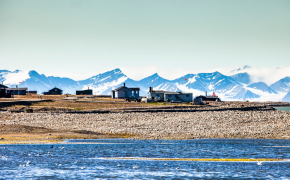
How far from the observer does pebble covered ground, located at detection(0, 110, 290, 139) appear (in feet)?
165

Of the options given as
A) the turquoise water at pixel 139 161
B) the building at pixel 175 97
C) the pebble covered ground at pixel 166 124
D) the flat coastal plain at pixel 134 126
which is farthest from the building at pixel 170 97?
the turquoise water at pixel 139 161

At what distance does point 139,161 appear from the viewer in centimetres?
3184

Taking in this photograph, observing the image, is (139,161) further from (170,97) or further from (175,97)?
(175,97)

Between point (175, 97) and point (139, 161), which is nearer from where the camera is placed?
point (139, 161)

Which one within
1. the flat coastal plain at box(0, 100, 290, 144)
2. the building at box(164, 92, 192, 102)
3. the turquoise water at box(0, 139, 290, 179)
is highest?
the building at box(164, 92, 192, 102)

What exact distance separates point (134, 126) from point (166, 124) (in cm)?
511

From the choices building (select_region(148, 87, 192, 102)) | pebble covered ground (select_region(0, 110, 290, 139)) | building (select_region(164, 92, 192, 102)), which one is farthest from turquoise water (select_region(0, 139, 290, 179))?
building (select_region(148, 87, 192, 102))

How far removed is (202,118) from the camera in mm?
64625

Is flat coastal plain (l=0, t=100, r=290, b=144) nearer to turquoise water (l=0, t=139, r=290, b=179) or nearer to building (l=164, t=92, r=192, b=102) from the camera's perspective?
turquoise water (l=0, t=139, r=290, b=179)

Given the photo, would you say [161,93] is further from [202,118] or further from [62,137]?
[62,137]

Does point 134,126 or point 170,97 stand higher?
point 170,97

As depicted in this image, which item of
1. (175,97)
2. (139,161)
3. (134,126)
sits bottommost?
(139,161)

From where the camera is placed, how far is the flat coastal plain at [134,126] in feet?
159

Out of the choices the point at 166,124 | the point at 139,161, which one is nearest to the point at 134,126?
the point at 166,124
